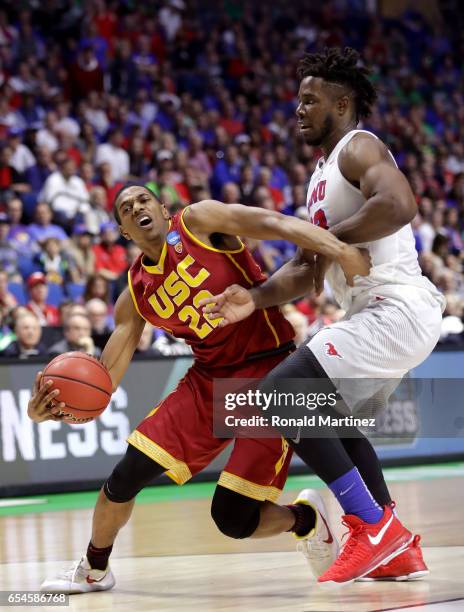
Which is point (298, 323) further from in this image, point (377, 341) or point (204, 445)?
point (377, 341)

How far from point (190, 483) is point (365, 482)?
14.9 ft

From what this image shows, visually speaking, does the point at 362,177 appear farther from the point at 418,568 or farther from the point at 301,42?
the point at 301,42

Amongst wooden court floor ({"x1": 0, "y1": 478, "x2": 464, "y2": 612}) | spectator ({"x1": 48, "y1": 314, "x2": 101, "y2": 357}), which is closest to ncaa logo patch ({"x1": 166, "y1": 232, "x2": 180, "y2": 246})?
wooden court floor ({"x1": 0, "y1": 478, "x2": 464, "y2": 612})

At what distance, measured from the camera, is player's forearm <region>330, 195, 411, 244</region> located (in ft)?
14.5

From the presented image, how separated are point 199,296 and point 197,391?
468 millimetres

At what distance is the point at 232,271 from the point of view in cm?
496

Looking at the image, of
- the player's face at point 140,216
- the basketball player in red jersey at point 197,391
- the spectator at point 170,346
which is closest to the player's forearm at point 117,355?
the basketball player in red jersey at point 197,391

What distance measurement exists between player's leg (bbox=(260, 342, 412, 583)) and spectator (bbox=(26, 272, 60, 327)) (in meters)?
5.98

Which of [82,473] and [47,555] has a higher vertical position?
[47,555]

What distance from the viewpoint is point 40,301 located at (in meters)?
10.4

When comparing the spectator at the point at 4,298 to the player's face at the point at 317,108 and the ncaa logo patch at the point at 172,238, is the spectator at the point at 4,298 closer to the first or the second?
the ncaa logo patch at the point at 172,238

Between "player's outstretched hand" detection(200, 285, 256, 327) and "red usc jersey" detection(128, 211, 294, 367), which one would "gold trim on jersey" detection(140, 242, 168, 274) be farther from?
"player's outstretched hand" detection(200, 285, 256, 327)

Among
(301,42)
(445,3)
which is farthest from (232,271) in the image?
(445,3)

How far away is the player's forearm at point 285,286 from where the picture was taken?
484 cm
